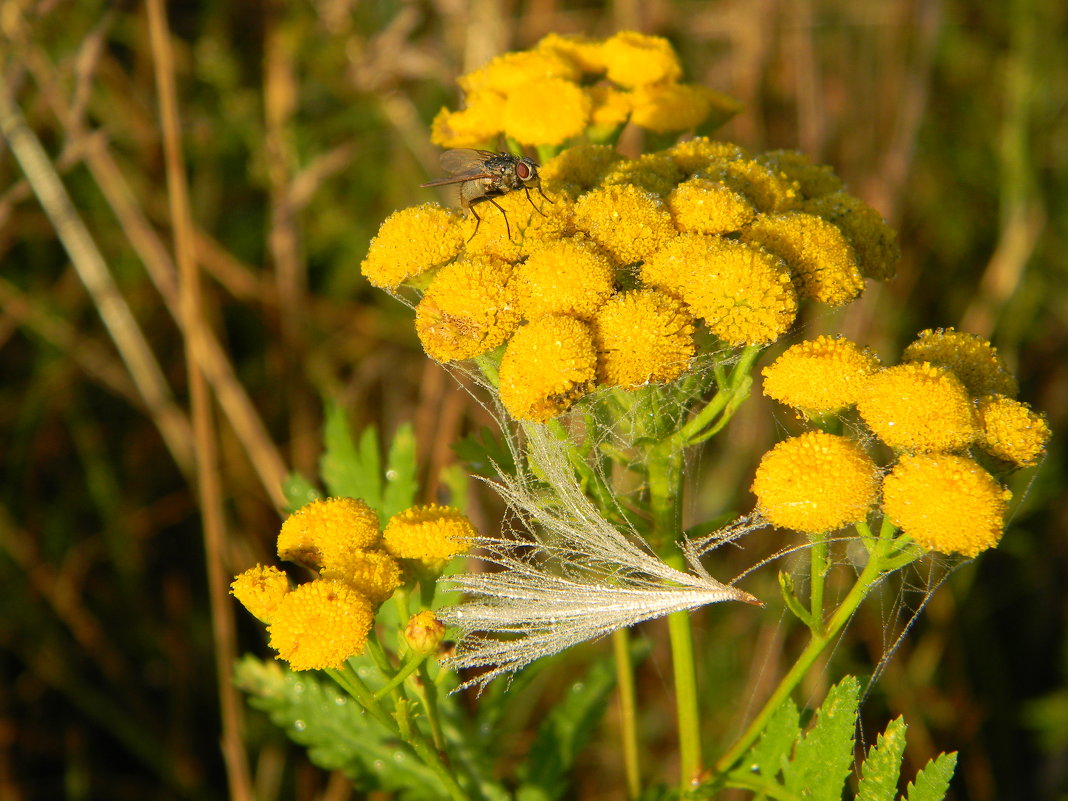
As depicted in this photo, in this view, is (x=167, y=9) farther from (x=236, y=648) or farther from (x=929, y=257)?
(x=929, y=257)

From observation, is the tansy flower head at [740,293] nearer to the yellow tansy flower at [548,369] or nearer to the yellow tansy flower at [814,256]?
the yellow tansy flower at [814,256]

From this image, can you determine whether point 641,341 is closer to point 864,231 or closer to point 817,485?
point 817,485

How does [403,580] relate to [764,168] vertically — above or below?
below

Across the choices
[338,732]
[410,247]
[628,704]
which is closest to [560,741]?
[628,704]

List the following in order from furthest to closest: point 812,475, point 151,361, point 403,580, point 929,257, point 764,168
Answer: point 929,257
point 151,361
point 764,168
point 403,580
point 812,475

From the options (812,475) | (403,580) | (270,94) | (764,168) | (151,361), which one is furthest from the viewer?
(270,94)

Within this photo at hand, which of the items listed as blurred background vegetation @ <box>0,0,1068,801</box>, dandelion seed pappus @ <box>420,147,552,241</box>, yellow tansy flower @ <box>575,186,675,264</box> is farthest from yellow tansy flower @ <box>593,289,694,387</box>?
blurred background vegetation @ <box>0,0,1068,801</box>

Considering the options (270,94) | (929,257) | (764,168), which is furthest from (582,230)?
(929,257)
